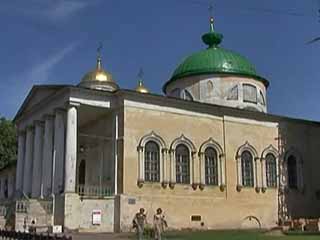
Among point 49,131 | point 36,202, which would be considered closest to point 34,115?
point 49,131

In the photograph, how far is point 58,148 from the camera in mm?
33656

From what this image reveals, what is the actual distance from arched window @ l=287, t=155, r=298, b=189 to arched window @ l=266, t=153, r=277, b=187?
5.39ft

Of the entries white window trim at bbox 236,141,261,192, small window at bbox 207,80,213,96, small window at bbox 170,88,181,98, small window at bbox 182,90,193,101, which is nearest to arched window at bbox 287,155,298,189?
white window trim at bbox 236,141,261,192

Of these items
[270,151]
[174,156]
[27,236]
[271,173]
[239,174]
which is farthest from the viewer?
[270,151]

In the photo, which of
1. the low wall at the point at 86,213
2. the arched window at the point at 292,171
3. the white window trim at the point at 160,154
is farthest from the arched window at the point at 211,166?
the low wall at the point at 86,213

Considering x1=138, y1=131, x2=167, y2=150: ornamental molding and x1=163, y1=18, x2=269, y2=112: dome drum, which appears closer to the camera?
x1=138, y1=131, x2=167, y2=150: ornamental molding

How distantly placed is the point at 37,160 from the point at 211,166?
12.0 meters

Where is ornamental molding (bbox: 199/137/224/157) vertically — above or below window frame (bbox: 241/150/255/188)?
above

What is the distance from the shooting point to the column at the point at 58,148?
33188mm

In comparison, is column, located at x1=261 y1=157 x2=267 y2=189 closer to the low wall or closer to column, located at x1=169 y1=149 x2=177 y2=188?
column, located at x1=169 y1=149 x2=177 y2=188

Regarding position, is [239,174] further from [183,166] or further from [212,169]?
[183,166]

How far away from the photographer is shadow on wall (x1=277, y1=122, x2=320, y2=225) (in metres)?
39.4

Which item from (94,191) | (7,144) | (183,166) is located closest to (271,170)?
(183,166)

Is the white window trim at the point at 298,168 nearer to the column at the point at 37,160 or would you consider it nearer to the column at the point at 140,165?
the column at the point at 140,165
